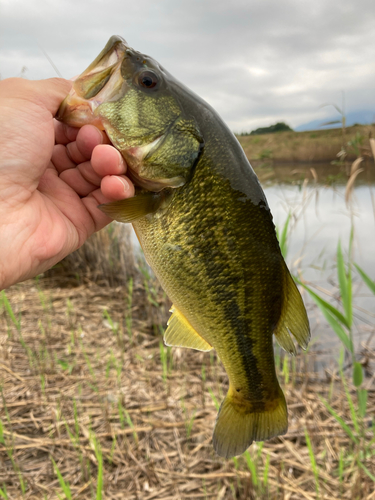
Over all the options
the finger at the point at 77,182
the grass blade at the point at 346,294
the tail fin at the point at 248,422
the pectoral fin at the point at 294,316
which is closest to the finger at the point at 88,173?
the finger at the point at 77,182

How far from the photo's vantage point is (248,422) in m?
1.72

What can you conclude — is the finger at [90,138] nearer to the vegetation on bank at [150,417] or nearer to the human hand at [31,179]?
the human hand at [31,179]

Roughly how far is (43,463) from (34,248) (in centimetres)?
199

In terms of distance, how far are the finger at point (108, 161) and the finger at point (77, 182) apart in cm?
59

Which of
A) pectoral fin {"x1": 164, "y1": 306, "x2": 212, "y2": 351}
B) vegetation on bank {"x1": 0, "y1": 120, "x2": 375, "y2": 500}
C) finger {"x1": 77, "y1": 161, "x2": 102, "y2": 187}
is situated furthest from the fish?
vegetation on bank {"x1": 0, "y1": 120, "x2": 375, "y2": 500}

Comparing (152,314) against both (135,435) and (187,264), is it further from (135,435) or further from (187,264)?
(187,264)

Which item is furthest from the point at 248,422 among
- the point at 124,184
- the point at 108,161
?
the point at 108,161

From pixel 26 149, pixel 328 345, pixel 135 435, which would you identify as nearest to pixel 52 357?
pixel 135 435

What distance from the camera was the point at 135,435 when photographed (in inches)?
116

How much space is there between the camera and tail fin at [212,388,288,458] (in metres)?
1.68

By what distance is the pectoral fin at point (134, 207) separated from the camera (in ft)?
4.91

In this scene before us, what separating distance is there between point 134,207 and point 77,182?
2.77 feet

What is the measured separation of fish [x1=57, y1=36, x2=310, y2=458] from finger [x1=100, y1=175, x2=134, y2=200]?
76 mm

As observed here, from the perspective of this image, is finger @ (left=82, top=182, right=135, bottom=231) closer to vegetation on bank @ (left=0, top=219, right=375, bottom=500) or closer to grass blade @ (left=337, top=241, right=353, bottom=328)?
vegetation on bank @ (left=0, top=219, right=375, bottom=500)
